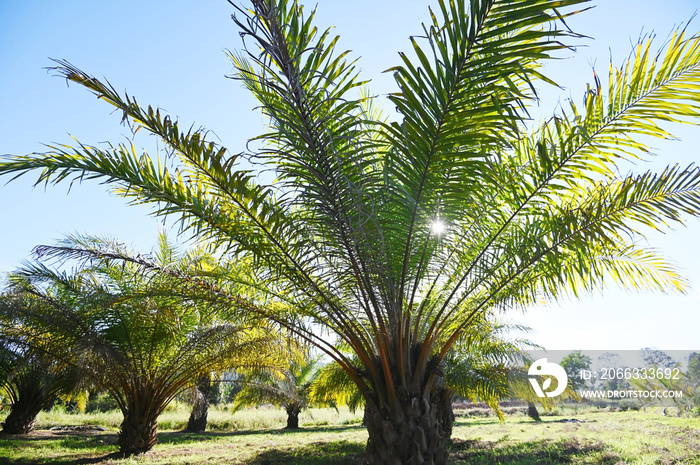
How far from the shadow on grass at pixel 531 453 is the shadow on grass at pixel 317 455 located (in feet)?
6.52

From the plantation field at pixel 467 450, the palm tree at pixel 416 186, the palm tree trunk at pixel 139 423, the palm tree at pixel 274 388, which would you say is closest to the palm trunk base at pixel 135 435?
the palm tree trunk at pixel 139 423

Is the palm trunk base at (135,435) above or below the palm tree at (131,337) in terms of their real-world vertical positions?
below

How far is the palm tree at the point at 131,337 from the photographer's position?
8.19m

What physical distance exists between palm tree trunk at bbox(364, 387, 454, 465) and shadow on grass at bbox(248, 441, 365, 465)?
312 cm

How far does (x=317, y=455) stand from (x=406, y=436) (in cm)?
468

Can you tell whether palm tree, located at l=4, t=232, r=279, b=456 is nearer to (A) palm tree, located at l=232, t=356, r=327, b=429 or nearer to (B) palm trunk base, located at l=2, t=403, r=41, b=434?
(A) palm tree, located at l=232, t=356, r=327, b=429

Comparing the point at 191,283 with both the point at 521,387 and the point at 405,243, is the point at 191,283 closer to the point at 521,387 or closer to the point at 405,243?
the point at 405,243

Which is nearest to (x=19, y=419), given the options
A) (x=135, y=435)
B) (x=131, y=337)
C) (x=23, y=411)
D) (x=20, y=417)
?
(x=20, y=417)

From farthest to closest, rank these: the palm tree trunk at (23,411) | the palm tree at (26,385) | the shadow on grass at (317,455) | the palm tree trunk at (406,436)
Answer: the palm tree trunk at (23,411), the palm tree at (26,385), the shadow on grass at (317,455), the palm tree trunk at (406,436)

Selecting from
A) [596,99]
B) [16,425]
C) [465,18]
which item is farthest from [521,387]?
[16,425]

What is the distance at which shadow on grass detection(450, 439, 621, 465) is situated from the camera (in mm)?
7465

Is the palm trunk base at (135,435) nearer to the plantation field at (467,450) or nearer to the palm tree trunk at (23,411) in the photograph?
the plantation field at (467,450)

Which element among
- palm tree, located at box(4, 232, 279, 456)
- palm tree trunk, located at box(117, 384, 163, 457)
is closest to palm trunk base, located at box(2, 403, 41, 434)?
palm tree, located at box(4, 232, 279, 456)

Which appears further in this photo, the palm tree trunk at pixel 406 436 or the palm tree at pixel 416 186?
the palm tree trunk at pixel 406 436
